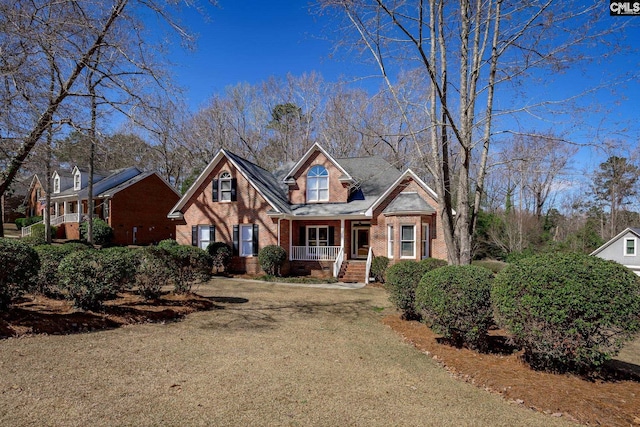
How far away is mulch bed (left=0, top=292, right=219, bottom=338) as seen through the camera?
261 inches

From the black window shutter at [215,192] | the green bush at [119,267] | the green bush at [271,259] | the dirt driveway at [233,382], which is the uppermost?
the black window shutter at [215,192]

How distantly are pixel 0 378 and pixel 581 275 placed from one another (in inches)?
314

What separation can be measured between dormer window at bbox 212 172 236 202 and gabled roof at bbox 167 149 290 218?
764 mm

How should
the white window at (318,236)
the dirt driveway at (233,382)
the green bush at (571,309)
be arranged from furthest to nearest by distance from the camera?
the white window at (318,236) → the green bush at (571,309) → the dirt driveway at (233,382)

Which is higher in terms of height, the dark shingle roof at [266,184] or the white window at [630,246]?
the dark shingle roof at [266,184]

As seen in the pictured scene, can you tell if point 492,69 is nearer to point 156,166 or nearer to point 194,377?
point 194,377

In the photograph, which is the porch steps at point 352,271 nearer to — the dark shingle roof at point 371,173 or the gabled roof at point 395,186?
the gabled roof at point 395,186

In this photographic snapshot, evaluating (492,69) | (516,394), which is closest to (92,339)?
(516,394)

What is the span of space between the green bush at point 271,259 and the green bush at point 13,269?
11.2m

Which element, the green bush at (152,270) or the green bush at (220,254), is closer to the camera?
the green bush at (152,270)

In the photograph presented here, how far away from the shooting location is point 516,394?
15.8ft

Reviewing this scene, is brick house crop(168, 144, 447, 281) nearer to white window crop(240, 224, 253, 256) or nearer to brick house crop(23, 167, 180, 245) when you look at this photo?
white window crop(240, 224, 253, 256)

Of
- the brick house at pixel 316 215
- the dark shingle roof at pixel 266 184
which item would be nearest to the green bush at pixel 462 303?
the brick house at pixel 316 215

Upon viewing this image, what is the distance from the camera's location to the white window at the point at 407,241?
58.2 ft
